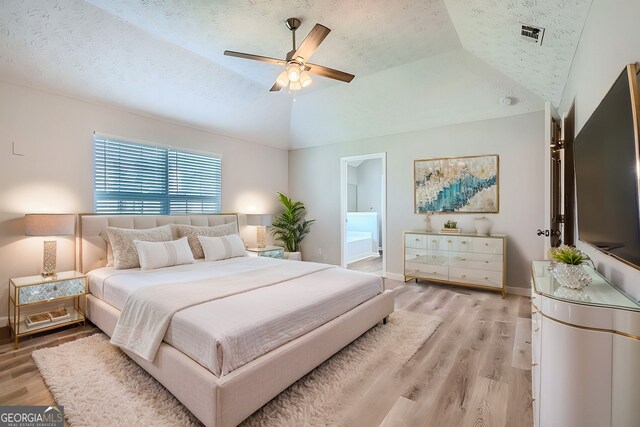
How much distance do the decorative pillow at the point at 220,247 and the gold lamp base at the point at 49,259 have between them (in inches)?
56.5

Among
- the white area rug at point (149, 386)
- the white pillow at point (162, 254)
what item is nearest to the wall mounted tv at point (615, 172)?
the white area rug at point (149, 386)

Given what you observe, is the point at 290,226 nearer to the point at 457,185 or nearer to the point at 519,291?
the point at 457,185

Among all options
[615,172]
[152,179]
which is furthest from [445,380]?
[152,179]

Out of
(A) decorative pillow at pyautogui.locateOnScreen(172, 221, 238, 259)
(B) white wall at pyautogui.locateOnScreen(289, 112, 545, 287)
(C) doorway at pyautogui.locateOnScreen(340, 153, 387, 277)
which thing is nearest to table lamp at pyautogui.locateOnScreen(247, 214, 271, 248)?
(A) decorative pillow at pyautogui.locateOnScreen(172, 221, 238, 259)

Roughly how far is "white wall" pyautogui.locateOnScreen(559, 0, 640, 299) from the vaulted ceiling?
0.83 feet

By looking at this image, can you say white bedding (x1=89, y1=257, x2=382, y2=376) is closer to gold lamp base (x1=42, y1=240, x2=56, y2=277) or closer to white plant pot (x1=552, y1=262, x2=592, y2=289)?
gold lamp base (x1=42, y1=240, x2=56, y2=277)

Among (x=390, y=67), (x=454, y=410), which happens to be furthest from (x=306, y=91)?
(x=454, y=410)

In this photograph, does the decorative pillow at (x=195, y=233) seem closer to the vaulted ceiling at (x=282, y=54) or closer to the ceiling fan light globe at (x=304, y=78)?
the vaulted ceiling at (x=282, y=54)

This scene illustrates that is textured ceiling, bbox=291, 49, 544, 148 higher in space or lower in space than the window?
higher

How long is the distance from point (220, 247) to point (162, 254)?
733mm

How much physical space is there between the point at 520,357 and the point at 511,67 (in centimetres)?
297

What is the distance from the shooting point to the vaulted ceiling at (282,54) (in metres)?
2.56

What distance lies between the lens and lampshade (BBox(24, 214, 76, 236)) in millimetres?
2797

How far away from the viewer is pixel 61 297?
288 centimetres
